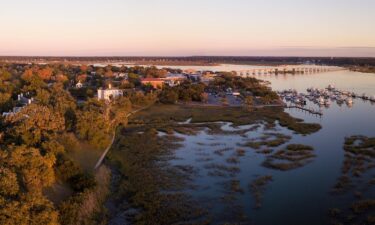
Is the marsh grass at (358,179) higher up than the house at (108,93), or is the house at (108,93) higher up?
the house at (108,93)

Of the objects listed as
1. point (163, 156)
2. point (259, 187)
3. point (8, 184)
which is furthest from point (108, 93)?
point (8, 184)

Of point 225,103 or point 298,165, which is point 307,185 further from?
point 225,103

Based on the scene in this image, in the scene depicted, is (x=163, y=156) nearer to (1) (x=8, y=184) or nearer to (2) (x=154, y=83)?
(1) (x=8, y=184)

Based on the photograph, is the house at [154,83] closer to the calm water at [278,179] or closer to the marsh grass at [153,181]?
the calm water at [278,179]

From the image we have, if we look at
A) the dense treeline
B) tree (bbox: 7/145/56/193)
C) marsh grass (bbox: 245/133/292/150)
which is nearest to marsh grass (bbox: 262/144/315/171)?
Answer: marsh grass (bbox: 245/133/292/150)

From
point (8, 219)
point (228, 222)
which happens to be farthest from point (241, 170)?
point (8, 219)

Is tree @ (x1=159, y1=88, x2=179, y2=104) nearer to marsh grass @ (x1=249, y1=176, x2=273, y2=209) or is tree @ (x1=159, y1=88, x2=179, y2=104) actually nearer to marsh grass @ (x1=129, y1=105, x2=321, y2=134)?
marsh grass @ (x1=129, y1=105, x2=321, y2=134)

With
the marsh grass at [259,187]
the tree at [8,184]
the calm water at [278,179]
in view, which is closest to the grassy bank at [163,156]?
the calm water at [278,179]

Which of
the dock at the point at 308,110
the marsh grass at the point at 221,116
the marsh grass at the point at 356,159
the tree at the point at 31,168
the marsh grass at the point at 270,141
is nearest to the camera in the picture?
the tree at the point at 31,168

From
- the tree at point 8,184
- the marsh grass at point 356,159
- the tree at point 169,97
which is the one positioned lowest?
the marsh grass at point 356,159

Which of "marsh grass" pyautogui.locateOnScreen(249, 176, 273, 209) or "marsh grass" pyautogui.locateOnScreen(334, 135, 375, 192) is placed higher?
"marsh grass" pyautogui.locateOnScreen(334, 135, 375, 192)

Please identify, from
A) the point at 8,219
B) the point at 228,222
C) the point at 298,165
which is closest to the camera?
the point at 8,219
